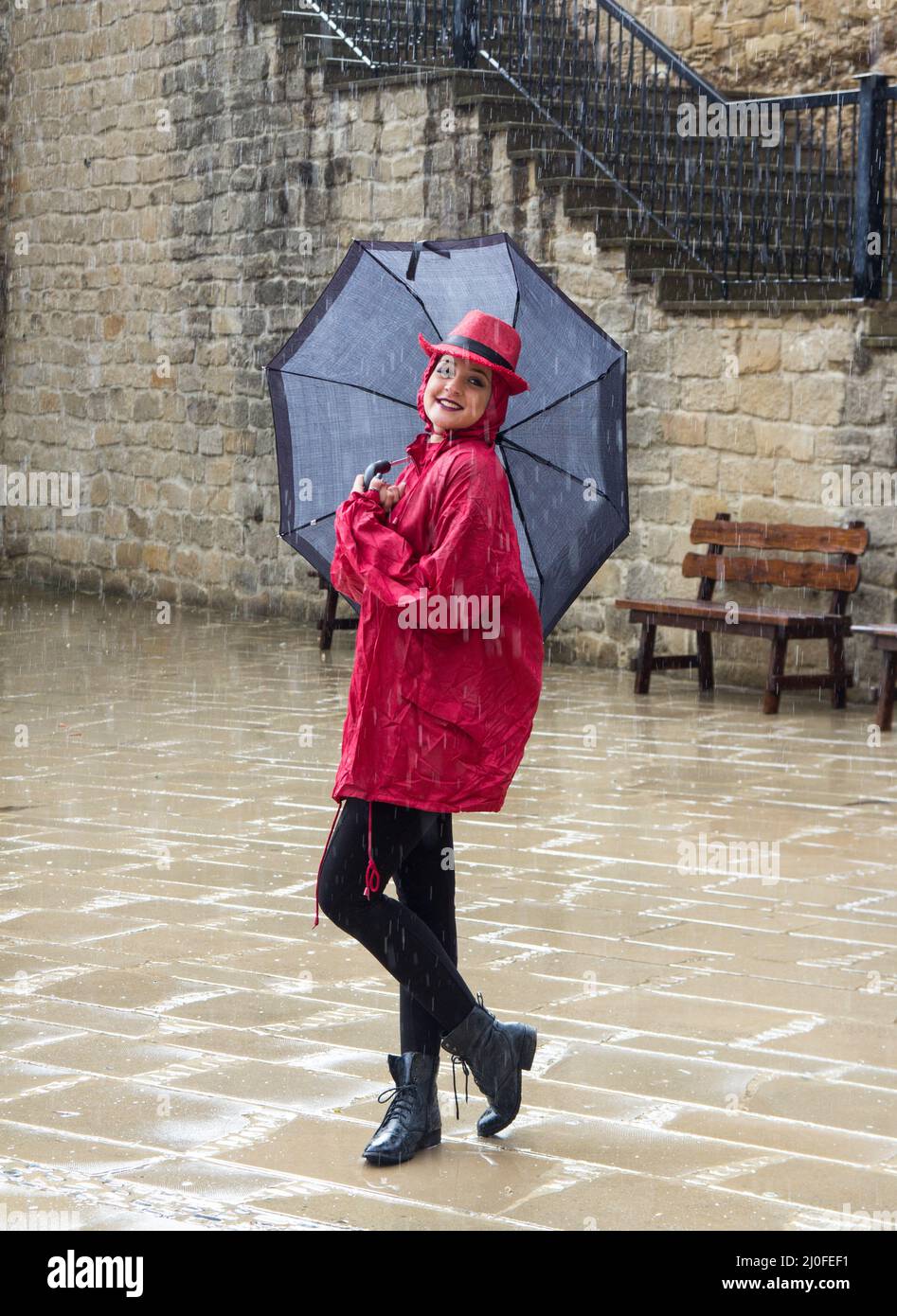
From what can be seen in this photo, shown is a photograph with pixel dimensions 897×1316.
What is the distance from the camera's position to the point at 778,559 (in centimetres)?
1041

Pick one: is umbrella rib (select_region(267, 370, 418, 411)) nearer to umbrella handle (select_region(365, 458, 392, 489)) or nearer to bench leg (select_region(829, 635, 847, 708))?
umbrella handle (select_region(365, 458, 392, 489))

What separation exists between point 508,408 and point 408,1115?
1.48 meters

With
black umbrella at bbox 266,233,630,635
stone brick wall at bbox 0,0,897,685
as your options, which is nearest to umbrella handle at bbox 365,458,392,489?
black umbrella at bbox 266,233,630,635

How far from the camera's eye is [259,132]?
13.8 metres

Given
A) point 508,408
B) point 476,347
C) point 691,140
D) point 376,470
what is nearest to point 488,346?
point 476,347

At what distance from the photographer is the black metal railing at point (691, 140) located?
10.0 m

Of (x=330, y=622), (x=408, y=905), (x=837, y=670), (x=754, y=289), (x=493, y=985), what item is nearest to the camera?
(x=408, y=905)

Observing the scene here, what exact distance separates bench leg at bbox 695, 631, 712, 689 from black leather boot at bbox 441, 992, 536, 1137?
270 inches

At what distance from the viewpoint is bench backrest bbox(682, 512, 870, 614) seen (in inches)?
385

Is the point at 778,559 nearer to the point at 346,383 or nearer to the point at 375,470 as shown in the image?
the point at 346,383

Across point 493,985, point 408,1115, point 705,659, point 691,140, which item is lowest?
point 493,985

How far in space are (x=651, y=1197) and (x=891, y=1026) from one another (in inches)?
52.9
